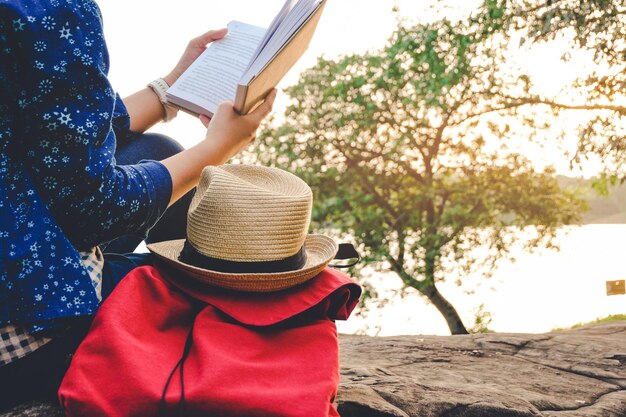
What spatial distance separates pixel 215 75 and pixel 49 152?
770 mm

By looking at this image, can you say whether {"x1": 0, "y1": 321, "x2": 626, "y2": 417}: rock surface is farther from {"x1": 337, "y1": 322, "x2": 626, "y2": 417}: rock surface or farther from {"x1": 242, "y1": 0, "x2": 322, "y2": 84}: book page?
{"x1": 242, "y1": 0, "x2": 322, "y2": 84}: book page

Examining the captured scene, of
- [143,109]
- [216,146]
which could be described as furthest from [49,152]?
[143,109]

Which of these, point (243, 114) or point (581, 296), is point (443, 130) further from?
point (581, 296)

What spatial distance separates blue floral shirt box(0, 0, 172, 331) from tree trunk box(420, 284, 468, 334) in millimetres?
6765

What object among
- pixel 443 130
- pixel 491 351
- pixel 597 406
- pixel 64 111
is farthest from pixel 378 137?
pixel 64 111

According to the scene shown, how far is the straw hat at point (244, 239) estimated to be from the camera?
4.41ft

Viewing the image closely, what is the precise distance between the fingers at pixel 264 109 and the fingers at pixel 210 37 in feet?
1.34

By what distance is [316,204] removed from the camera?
706 cm

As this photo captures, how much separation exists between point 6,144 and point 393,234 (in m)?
6.46

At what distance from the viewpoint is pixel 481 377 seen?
262cm

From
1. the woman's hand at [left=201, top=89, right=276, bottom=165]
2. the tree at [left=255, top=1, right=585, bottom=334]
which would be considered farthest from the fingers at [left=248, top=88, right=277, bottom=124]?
the tree at [left=255, top=1, right=585, bottom=334]

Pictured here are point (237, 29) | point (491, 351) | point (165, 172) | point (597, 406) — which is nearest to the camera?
point (165, 172)

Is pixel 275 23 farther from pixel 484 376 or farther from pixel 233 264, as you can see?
pixel 484 376

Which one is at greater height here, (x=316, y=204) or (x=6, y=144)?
(x=6, y=144)
